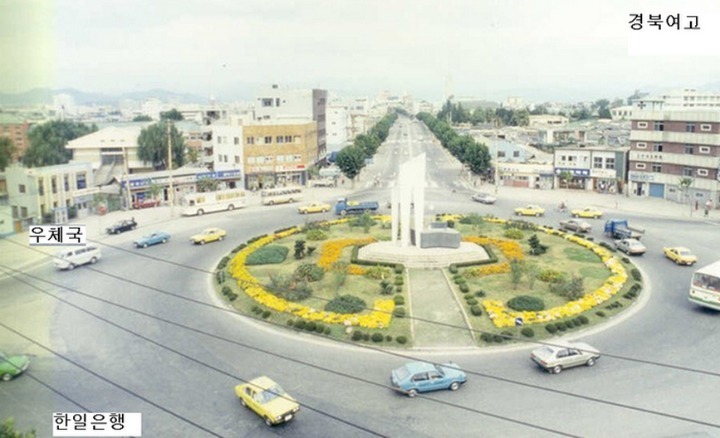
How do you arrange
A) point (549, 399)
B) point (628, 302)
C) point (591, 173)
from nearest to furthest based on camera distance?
point (549, 399) → point (628, 302) → point (591, 173)

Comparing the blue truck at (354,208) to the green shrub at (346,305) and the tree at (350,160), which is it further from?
the green shrub at (346,305)

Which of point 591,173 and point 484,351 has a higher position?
point 591,173

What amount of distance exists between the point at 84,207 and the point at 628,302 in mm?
42046

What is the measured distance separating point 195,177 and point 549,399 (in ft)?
154

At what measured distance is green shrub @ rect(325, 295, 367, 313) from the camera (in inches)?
963

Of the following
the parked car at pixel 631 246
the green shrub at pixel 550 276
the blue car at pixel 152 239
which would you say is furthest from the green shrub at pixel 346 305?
the parked car at pixel 631 246

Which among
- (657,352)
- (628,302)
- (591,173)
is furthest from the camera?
(591,173)

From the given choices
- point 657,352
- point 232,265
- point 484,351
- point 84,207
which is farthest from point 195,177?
point 657,352

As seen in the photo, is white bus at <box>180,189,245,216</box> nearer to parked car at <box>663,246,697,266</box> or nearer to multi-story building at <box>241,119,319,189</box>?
multi-story building at <box>241,119,319,189</box>

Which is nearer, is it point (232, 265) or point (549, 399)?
point (549, 399)

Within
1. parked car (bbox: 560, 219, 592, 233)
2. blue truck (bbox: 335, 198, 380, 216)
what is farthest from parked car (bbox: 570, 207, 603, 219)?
blue truck (bbox: 335, 198, 380, 216)

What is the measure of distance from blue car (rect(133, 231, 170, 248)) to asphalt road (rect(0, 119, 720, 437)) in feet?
24.2

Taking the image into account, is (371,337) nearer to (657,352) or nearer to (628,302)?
(657,352)

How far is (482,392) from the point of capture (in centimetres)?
1777
